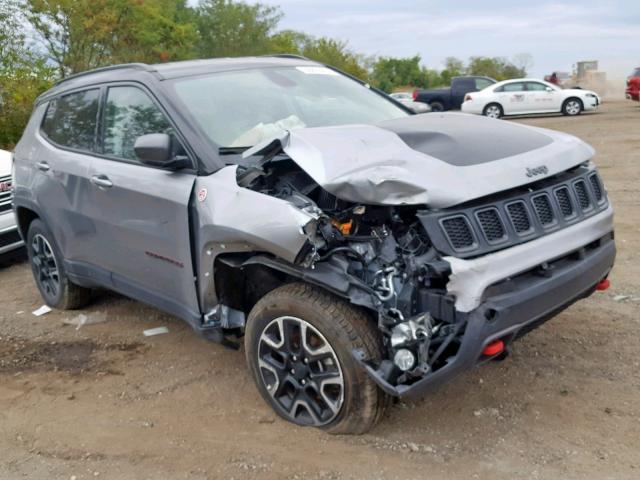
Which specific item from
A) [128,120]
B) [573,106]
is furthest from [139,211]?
[573,106]

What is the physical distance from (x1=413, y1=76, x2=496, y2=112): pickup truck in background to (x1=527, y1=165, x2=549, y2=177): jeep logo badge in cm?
2353

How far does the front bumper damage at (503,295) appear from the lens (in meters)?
2.94

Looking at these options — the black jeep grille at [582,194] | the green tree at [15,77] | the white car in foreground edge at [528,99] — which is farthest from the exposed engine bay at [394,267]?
the white car in foreground edge at [528,99]

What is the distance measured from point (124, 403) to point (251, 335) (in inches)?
40.5

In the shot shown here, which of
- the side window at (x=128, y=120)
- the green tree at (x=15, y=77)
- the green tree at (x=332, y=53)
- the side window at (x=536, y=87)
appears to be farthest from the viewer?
the green tree at (x=332, y=53)

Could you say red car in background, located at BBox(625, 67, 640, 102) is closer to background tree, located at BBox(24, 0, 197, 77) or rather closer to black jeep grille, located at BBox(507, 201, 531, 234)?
background tree, located at BBox(24, 0, 197, 77)

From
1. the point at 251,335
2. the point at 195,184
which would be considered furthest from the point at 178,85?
the point at 251,335

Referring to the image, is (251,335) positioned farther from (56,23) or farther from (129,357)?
(56,23)

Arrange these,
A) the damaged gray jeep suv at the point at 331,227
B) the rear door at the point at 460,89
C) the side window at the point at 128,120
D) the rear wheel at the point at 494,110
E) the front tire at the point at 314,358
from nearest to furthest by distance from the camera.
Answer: the damaged gray jeep suv at the point at 331,227
the front tire at the point at 314,358
the side window at the point at 128,120
the rear wheel at the point at 494,110
the rear door at the point at 460,89

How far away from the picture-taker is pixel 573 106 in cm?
2366

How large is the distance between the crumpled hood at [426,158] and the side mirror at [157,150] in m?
0.47

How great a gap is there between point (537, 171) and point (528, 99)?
21844 mm

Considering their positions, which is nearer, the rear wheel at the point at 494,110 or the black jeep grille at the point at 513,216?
the black jeep grille at the point at 513,216

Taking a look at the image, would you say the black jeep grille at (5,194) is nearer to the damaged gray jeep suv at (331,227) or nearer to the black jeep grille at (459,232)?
the damaged gray jeep suv at (331,227)
